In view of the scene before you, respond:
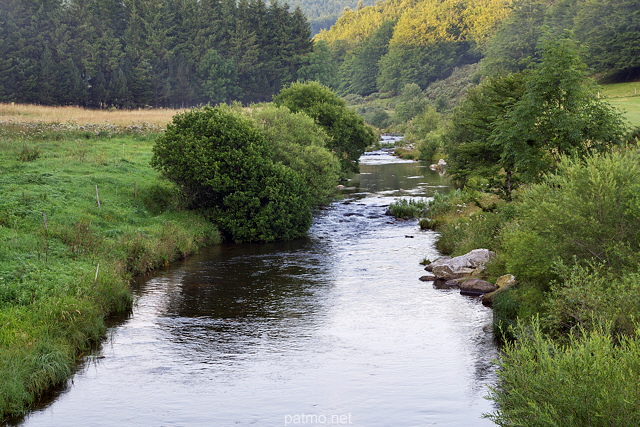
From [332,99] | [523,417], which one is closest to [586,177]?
[523,417]

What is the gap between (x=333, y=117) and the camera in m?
61.2

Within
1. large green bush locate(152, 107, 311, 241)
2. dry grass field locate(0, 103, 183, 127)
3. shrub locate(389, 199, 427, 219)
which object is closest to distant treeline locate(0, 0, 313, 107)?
dry grass field locate(0, 103, 183, 127)

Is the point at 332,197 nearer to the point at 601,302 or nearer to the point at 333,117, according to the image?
the point at 333,117

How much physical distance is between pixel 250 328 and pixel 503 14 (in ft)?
649

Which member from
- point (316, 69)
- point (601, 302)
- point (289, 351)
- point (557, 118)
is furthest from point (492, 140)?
point (316, 69)

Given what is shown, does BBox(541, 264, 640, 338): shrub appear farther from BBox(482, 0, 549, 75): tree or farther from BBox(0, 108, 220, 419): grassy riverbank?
BBox(482, 0, 549, 75): tree

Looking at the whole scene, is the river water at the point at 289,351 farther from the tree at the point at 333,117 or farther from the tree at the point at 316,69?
the tree at the point at 316,69

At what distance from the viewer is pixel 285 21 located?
141875 mm

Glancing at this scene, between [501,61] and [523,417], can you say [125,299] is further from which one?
[501,61]

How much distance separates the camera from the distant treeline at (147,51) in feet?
330

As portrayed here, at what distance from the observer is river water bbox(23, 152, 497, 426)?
16.6 m

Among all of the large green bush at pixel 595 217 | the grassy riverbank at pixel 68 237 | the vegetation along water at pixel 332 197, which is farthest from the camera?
the grassy riverbank at pixel 68 237

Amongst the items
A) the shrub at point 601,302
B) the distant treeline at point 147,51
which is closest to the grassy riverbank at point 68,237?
the shrub at point 601,302

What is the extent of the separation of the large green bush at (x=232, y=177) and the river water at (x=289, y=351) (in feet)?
15.8
